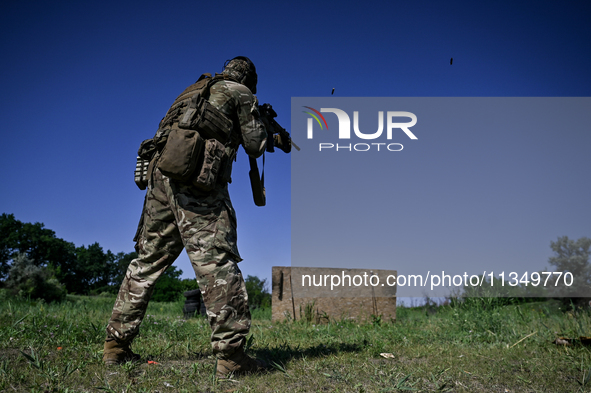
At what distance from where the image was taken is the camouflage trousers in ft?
7.63

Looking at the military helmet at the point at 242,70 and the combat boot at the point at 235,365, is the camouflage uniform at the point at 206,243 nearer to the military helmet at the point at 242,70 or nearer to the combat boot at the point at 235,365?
the combat boot at the point at 235,365

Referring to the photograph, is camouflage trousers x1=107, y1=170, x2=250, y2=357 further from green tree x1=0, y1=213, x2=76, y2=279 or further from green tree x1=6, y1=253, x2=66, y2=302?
green tree x1=0, y1=213, x2=76, y2=279

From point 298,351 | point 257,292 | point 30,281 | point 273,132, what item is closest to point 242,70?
point 273,132

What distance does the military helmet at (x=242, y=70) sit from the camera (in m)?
2.92

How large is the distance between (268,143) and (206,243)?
3.97 feet

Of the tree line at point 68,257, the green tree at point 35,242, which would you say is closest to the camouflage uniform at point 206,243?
the tree line at point 68,257

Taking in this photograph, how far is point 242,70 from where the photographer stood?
9.64ft

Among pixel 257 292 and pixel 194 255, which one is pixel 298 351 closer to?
pixel 194 255

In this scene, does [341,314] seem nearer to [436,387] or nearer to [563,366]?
[563,366]

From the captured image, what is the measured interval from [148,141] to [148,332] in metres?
2.14

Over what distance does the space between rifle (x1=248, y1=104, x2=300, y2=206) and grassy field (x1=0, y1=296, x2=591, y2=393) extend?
1307 millimetres

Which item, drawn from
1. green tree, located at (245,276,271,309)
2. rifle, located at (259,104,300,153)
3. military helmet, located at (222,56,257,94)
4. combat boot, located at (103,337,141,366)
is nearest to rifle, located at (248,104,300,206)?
rifle, located at (259,104,300,153)

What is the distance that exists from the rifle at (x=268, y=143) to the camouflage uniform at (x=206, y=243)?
1.14 ft

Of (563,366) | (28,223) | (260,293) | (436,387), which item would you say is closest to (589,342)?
(563,366)
